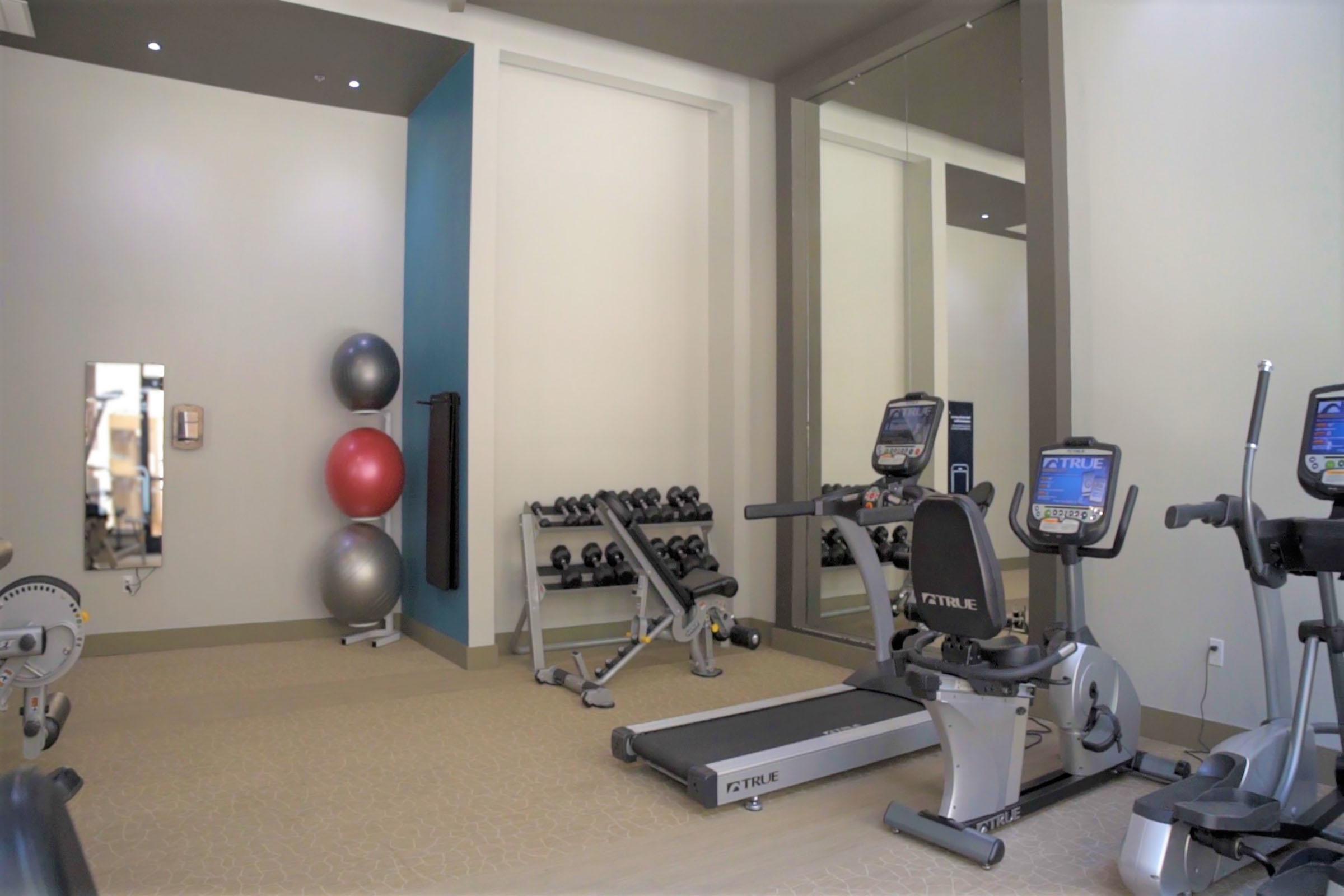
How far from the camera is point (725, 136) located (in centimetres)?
598

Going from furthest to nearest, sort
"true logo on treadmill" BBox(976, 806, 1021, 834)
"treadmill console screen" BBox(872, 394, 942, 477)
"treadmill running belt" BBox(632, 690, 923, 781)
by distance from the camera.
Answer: "treadmill console screen" BBox(872, 394, 942, 477) → "treadmill running belt" BBox(632, 690, 923, 781) → "true logo on treadmill" BBox(976, 806, 1021, 834)

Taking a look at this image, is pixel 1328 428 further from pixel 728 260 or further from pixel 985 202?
pixel 728 260

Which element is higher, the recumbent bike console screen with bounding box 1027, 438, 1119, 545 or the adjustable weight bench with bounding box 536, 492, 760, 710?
the recumbent bike console screen with bounding box 1027, 438, 1119, 545

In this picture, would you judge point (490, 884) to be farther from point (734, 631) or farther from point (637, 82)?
point (637, 82)

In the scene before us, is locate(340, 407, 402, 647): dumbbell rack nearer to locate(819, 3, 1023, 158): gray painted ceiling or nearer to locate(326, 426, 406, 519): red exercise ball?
locate(326, 426, 406, 519): red exercise ball

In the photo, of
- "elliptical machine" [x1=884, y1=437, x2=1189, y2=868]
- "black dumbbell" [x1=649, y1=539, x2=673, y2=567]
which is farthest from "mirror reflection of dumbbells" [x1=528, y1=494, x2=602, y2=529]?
"elliptical machine" [x1=884, y1=437, x2=1189, y2=868]

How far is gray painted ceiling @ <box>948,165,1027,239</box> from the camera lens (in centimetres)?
434

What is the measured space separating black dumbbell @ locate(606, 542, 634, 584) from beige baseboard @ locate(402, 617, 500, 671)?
81 cm

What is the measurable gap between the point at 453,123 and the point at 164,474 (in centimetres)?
275

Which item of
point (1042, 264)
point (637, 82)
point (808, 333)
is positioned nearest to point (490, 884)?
point (1042, 264)

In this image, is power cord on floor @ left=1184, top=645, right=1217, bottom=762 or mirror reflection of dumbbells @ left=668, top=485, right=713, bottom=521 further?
mirror reflection of dumbbells @ left=668, top=485, right=713, bottom=521

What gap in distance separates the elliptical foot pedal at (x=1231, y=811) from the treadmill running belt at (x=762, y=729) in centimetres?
133

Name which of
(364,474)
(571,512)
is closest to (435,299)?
(364,474)

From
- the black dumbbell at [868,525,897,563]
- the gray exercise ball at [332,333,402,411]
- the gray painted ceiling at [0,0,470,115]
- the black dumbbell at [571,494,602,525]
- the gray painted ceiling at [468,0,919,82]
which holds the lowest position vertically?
the black dumbbell at [868,525,897,563]
